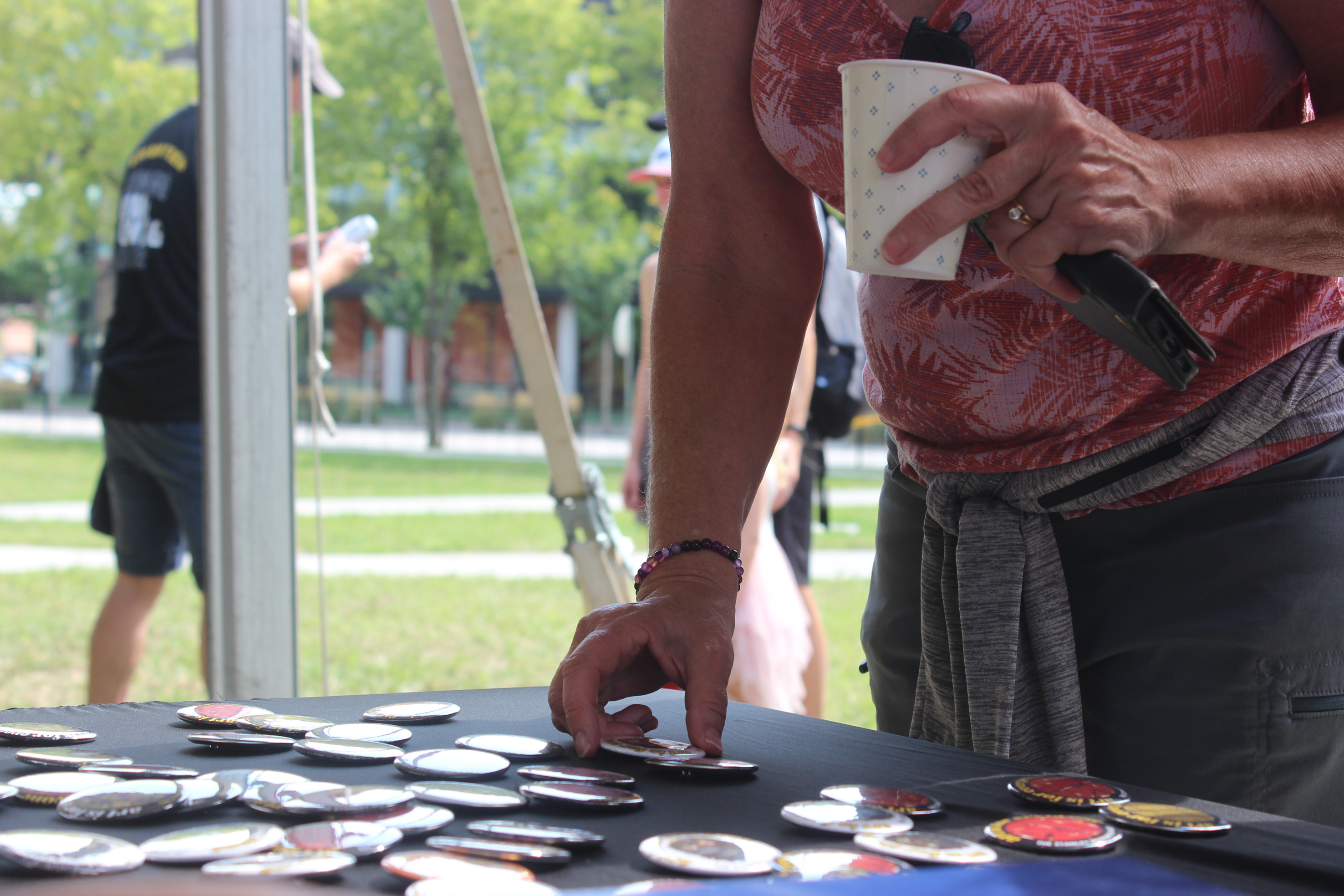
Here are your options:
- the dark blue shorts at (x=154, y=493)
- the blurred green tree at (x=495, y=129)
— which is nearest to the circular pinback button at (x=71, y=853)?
the dark blue shorts at (x=154, y=493)

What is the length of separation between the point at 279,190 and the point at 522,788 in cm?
173

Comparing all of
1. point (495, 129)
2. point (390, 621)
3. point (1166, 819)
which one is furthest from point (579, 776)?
point (495, 129)

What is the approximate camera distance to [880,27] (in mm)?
1079

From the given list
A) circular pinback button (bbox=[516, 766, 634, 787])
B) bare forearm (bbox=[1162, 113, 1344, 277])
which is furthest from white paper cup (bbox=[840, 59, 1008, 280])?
circular pinback button (bbox=[516, 766, 634, 787])

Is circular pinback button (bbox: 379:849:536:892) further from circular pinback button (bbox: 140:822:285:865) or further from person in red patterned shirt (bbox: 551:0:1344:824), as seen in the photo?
person in red patterned shirt (bbox: 551:0:1344:824)

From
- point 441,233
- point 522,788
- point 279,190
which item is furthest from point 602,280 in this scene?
point 522,788

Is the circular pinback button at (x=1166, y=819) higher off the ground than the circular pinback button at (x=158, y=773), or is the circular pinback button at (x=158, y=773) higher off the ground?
the circular pinback button at (x=158, y=773)

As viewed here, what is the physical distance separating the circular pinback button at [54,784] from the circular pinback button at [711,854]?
0.37m

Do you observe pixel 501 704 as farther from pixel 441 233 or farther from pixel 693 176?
pixel 441 233

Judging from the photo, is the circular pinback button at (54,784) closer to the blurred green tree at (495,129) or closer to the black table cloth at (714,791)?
the black table cloth at (714,791)

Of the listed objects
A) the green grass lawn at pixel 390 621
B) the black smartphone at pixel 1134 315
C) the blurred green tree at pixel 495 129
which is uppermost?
the blurred green tree at pixel 495 129

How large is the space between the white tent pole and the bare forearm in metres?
1.51

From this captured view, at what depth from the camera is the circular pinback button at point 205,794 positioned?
688mm

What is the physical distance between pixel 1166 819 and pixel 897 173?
18.4 inches
